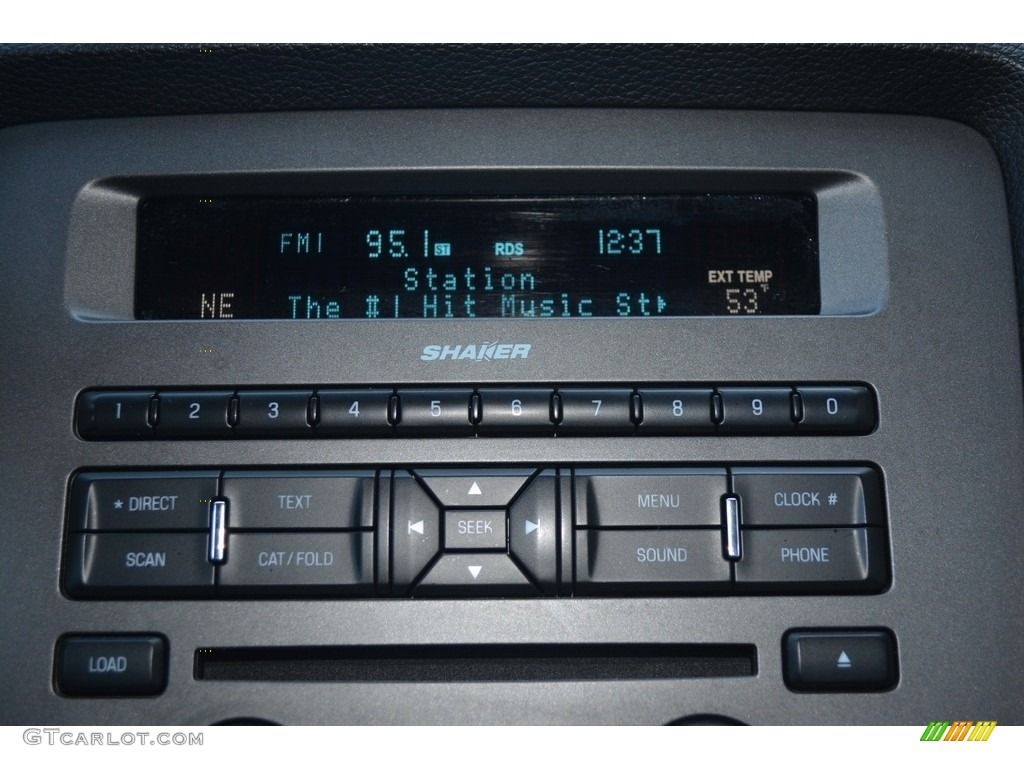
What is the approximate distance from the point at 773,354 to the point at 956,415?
19cm

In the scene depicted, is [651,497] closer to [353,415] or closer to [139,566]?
[353,415]

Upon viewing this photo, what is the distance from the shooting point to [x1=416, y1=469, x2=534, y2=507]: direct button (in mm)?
871

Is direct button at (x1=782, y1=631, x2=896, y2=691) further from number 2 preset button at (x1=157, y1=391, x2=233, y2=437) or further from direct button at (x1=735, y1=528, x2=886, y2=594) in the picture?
number 2 preset button at (x1=157, y1=391, x2=233, y2=437)

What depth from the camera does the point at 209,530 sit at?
87 centimetres

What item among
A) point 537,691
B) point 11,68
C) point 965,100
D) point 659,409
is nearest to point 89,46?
point 11,68

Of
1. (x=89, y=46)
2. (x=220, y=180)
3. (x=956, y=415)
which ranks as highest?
(x=89, y=46)

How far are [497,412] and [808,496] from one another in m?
0.31

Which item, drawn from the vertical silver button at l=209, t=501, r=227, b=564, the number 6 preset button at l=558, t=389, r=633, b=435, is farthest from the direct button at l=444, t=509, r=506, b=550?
the vertical silver button at l=209, t=501, r=227, b=564

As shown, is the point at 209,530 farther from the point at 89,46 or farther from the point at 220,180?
the point at 89,46

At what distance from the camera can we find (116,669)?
86 centimetres

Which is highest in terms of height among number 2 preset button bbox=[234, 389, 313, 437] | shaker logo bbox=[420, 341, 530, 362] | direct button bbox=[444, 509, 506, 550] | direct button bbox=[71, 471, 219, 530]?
shaker logo bbox=[420, 341, 530, 362]

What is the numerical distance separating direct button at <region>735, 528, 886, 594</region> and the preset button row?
10 centimetres

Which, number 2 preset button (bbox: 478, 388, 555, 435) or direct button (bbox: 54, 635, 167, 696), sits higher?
number 2 preset button (bbox: 478, 388, 555, 435)

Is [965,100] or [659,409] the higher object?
[965,100]
